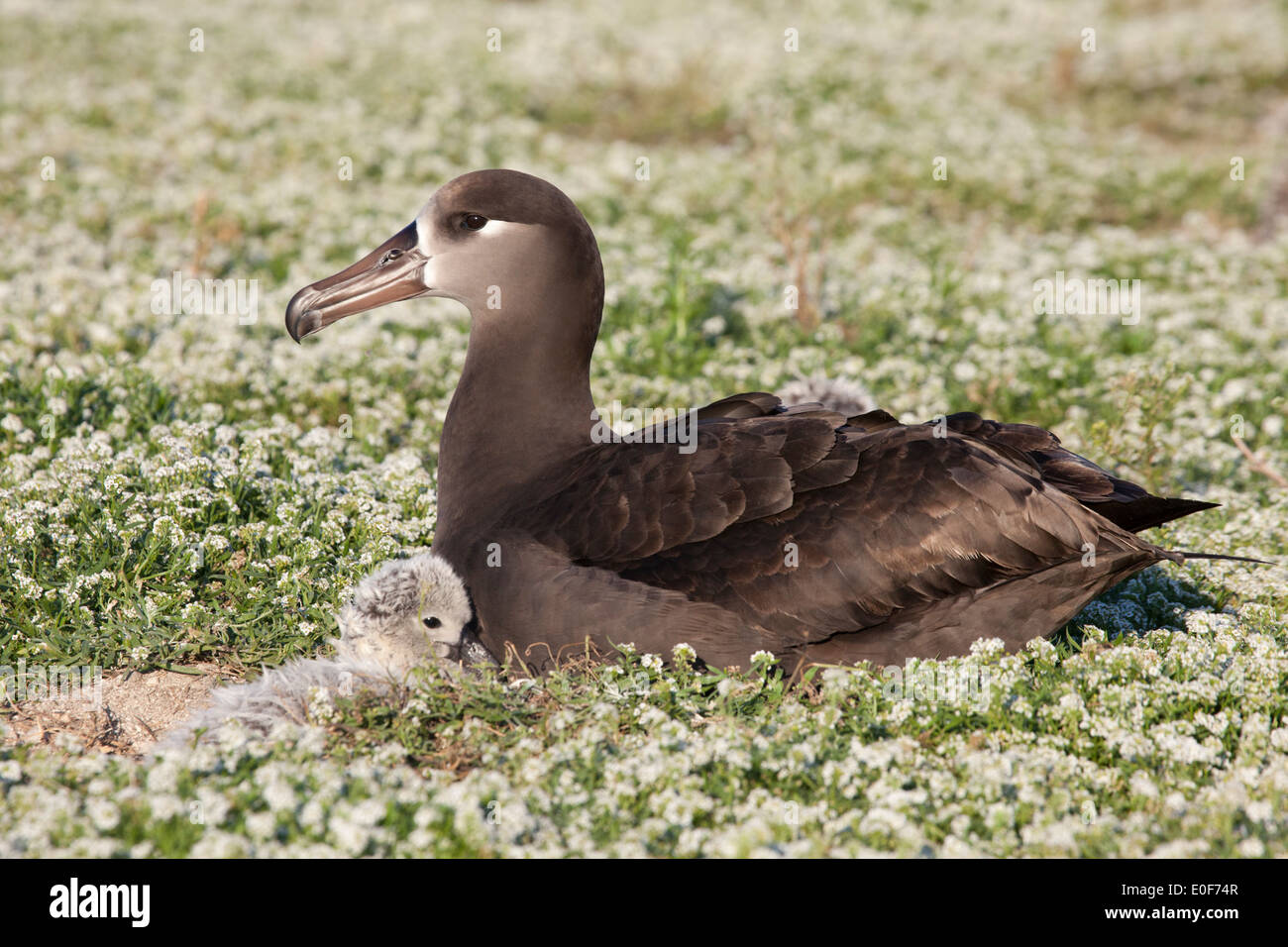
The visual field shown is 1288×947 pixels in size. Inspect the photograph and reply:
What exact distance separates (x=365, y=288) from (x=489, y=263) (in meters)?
0.54

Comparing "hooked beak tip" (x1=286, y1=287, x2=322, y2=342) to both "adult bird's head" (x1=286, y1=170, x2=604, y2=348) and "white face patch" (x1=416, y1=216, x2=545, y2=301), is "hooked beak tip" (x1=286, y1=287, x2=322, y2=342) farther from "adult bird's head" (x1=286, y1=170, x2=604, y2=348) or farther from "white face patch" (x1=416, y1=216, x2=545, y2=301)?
"white face patch" (x1=416, y1=216, x2=545, y2=301)

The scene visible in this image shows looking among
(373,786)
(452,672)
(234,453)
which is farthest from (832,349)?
(373,786)

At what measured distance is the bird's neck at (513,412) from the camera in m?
5.19

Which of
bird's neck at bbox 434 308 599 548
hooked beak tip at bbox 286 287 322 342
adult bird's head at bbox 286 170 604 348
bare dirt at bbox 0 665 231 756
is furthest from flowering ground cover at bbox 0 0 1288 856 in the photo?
adult bird's head at bbox 286 170 604 348

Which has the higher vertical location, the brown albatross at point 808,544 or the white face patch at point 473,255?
the white face patch at point 473,255

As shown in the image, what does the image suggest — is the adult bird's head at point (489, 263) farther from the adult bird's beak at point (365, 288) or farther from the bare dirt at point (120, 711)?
the bare dirt at point (120, 711)

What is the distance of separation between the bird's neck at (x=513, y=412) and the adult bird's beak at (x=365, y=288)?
1.19ft

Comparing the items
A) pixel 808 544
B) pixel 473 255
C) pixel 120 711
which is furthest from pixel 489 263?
pixel 120 711

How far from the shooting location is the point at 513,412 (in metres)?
5.27

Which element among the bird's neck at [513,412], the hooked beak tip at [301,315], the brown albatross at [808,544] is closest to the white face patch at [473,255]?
the bird's neck at [513,412]

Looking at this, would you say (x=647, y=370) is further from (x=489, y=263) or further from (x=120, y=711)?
(x=120, y=711)

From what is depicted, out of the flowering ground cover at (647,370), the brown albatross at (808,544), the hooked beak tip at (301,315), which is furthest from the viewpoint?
the hooked beak tip at (301,315)

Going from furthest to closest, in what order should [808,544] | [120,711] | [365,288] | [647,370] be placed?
[647,370], [365,288], [120,711], [808,544]

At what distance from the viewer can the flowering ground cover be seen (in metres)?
3.85
